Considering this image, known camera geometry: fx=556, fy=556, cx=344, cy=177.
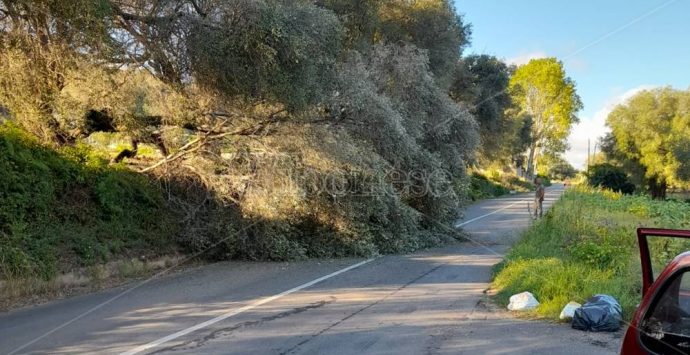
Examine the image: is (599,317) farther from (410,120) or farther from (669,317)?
(410,120)

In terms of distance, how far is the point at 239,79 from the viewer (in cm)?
1136

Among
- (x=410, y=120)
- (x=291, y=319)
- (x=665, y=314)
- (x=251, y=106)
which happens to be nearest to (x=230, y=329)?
(x=291, y=319)

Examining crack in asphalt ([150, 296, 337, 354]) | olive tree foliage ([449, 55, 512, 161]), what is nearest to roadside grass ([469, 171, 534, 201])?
olive tree foliage ([449, 55, 512, 161])

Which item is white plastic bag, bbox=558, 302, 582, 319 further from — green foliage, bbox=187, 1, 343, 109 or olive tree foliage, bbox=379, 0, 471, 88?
olive tree foliage, bbox=379, 0, 471, 88

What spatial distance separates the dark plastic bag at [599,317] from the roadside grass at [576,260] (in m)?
0.35

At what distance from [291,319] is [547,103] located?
6588 centimetres

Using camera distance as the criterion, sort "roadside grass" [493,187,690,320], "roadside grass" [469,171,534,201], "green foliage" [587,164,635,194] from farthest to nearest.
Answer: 1. "green foliage" [587,164,635,194]
2. "roadside grass" [469,171,534,201]
3. "roadside grass" [493,187,690,320]

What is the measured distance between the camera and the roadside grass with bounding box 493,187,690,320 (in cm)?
821

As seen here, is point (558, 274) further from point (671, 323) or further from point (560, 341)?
point (671, 323)

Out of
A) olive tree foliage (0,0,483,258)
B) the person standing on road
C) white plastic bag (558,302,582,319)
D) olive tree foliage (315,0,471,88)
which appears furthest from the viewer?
the person standing on road

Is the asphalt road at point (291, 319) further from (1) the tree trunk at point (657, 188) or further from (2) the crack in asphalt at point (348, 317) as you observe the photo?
(1) the tree trunk at point (657, 188)

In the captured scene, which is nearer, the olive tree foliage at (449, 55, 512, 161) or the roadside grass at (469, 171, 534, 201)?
the olive tree foliage at (449, 55, 512, 161)

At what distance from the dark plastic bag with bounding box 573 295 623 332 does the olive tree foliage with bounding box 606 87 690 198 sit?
4885cm

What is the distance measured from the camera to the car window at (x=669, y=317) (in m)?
3.08
